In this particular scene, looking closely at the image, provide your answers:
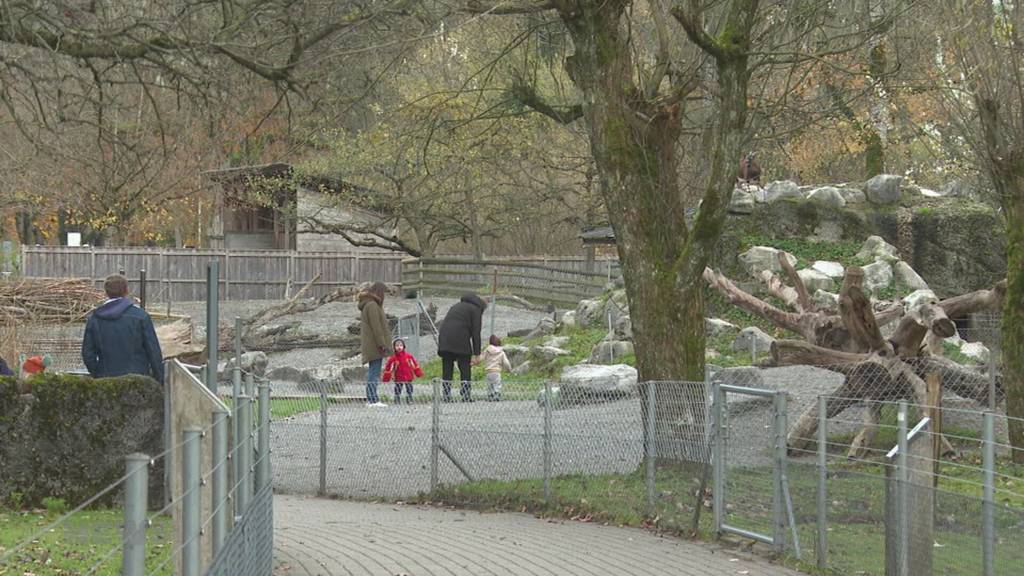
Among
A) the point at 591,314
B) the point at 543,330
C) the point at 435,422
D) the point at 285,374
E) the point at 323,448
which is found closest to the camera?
the point at 435,422

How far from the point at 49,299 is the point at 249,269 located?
27.5 metres

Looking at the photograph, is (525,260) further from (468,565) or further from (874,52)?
(468,565)

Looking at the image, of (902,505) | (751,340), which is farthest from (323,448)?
(751,340)

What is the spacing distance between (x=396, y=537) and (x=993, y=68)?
8.93 meters

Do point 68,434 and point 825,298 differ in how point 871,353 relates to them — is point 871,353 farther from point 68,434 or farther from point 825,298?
point 825,298

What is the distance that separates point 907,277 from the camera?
89.5ft

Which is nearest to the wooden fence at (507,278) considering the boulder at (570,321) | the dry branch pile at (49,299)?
the boulder at (570,321)

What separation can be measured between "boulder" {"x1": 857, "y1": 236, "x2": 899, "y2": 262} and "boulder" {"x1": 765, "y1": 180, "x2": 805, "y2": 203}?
195 centimetres

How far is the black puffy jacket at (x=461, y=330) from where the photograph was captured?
69.6 ft

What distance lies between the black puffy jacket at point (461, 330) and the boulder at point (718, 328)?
660cm

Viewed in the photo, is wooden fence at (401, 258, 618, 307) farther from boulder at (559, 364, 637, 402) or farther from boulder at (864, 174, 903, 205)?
boulder at (559, 364, 637, 402)

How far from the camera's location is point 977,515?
26.5 ft

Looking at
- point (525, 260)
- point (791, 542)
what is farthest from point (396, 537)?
point (525, 260)

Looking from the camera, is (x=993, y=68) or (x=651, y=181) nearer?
(x=651, y=181)
